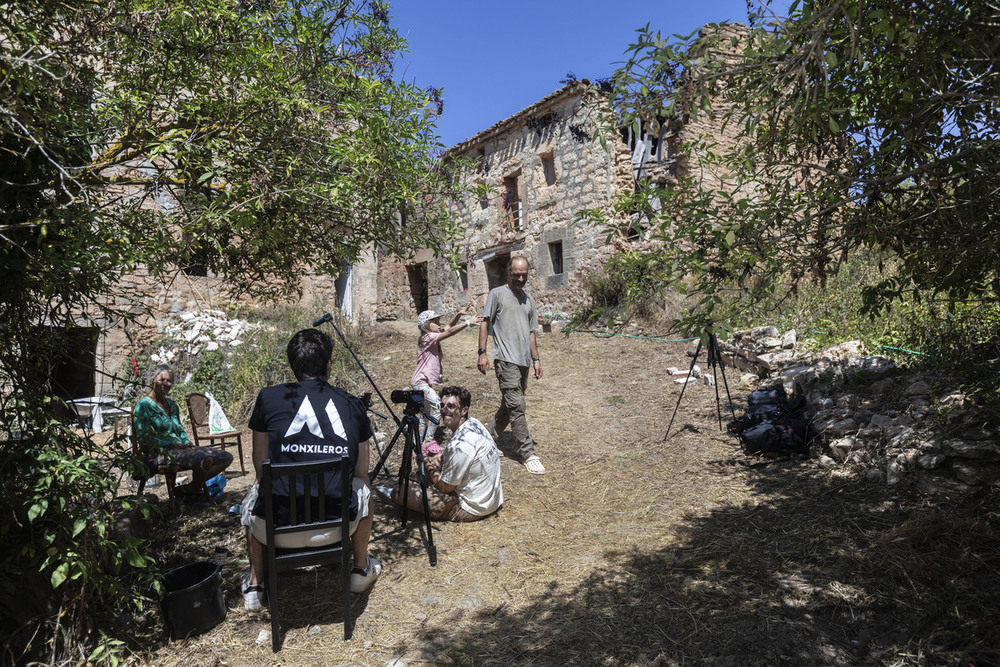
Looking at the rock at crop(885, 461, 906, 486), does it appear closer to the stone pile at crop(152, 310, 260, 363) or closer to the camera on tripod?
the camera on tripod

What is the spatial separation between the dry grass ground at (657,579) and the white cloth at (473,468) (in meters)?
0.19

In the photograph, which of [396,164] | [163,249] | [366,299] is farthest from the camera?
[366,299]

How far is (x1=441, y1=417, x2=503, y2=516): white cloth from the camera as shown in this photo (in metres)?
3.92

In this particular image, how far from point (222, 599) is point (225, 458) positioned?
1816 mm

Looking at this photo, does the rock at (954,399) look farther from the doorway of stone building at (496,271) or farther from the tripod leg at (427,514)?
the doorway of stone building at (496,271)

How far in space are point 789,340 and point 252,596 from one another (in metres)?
6.21

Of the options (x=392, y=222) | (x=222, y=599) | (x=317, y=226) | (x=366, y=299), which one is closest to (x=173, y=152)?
(x=317, y=226)

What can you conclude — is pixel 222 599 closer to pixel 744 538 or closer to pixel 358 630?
pixel 358 630

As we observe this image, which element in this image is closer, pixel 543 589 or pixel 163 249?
pixel 163 249

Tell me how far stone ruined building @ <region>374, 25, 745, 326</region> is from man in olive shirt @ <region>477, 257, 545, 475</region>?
280 inches

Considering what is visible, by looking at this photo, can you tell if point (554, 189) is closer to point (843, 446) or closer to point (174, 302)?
point (174, 302)

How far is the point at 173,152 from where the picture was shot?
276cm

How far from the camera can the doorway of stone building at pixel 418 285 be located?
66.2ft

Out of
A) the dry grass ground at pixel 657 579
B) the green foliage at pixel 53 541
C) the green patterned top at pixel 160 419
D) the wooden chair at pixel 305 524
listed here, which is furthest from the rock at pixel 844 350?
the green patterned top at pixel 160 419
